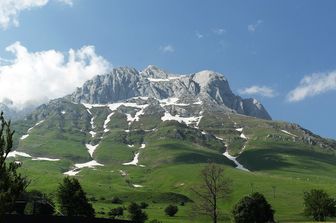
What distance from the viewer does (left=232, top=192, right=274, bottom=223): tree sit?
4865 inches

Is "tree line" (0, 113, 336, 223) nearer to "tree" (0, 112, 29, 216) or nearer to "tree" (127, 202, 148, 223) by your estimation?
"tree" (127, 202, 148, 223)

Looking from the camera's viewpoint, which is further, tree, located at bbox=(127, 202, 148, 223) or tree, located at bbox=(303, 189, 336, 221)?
tree, located at bbox=(127, 202, 148, 223)

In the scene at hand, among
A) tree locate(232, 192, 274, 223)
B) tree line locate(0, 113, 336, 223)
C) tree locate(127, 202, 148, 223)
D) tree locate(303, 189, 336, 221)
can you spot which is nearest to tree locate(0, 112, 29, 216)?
tree line locate(0, 113, 336, 223)

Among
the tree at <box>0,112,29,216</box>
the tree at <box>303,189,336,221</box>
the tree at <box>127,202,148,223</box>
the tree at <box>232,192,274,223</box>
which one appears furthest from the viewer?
the tree at <box>127,202,148,223</box>

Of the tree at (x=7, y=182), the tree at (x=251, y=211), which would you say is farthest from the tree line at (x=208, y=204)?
the tree at (x=7, y=182)

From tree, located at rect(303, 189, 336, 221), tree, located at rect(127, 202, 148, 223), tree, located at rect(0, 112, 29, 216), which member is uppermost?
tree, located at rect(303, 189, 336, 221)

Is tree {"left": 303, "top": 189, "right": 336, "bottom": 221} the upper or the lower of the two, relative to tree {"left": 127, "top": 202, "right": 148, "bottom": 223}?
upper

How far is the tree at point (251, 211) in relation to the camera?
405 feet

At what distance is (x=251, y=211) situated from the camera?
12450 centimetres

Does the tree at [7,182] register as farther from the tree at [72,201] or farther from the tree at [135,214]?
the tree at [135,214]

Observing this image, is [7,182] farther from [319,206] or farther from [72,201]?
[319,206]

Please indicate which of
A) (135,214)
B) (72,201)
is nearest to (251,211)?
(135,214)

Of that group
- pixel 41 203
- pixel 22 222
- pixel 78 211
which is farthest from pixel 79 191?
pixel 22 222

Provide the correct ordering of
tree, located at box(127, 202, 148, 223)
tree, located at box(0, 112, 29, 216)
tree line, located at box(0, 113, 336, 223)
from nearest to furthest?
tree, located at box(0, 112, 29, 216)
tree line, located at box(0, 113, 336, 223)
tree, located at box(127, 202, 148, 223)
